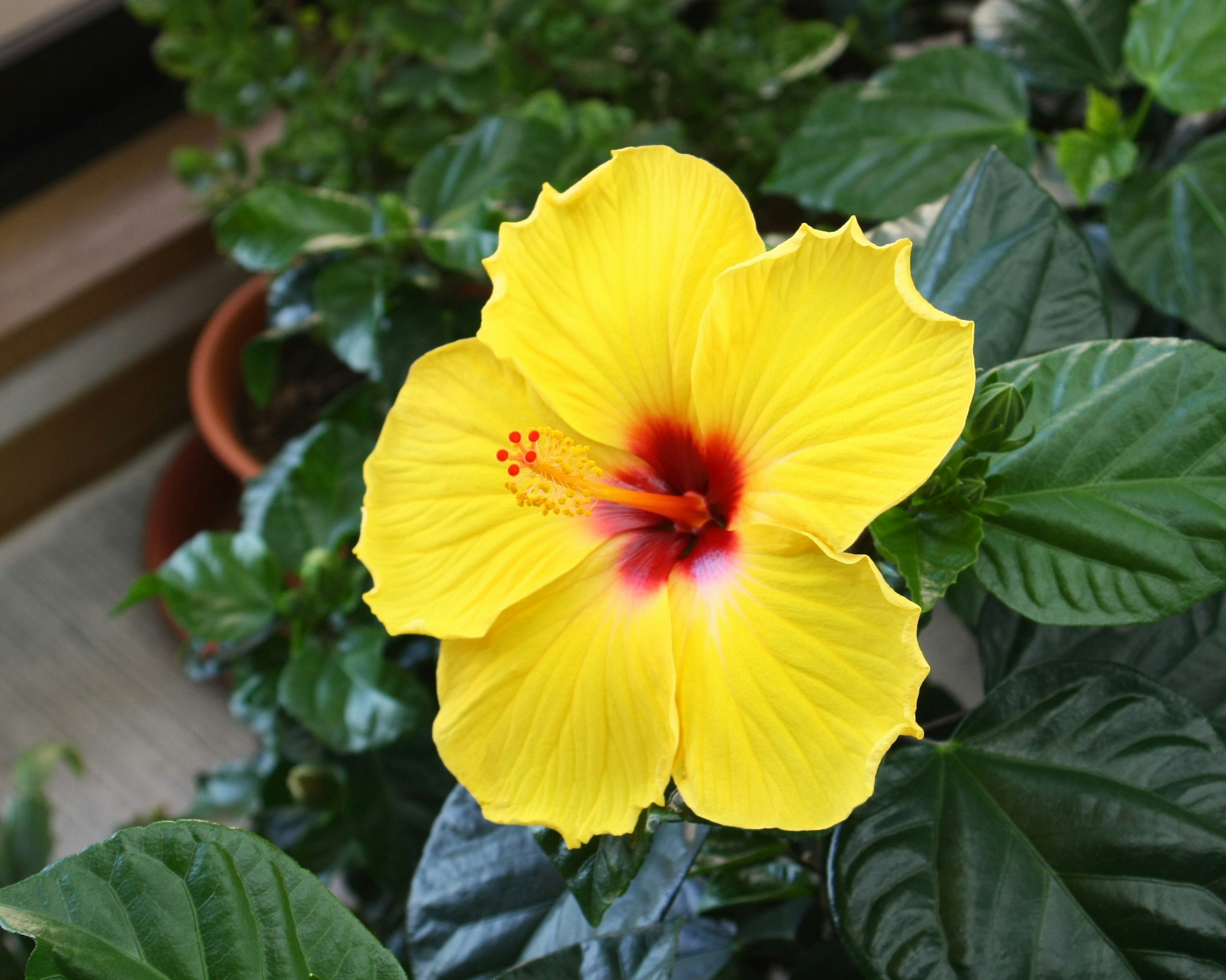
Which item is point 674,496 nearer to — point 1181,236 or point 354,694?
point 354,694

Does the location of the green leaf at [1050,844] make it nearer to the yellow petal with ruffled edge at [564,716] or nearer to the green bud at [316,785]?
the yellow petal with ruffled edge at [564,716]

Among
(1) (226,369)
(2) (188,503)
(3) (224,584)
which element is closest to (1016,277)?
(3) (224,584)

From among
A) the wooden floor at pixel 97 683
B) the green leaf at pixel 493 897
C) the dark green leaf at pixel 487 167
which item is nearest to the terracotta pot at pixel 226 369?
the wooden floor at pixel 97 683

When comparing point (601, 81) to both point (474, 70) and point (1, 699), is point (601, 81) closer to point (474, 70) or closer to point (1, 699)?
point (474, 70)

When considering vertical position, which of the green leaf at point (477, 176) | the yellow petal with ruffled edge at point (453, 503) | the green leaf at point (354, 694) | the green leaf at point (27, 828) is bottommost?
the green leaf at point (27, 828)

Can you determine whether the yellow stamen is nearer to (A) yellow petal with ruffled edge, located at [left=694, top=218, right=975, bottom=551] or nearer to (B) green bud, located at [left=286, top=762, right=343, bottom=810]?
(A) yellow petal with ruffled edge, located at [left=694, top=218, right=975, bottom=551]

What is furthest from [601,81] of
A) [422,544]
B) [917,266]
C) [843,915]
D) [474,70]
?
[843,915]

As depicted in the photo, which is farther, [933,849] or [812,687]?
[933,849]
